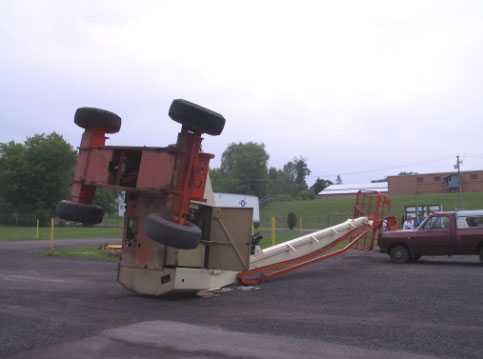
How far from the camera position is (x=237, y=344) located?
6.47 meters

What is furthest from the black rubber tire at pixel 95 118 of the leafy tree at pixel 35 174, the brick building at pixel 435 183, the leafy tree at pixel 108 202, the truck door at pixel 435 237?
the brick building at pixel 435 183

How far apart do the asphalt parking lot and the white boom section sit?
571 mm

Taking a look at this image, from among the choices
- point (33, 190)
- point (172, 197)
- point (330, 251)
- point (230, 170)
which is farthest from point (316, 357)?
point (230, 170)

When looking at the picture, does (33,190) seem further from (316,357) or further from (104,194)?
(316,357)

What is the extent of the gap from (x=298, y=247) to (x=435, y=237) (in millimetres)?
6263

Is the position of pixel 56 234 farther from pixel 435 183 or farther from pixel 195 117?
pixel 435 183

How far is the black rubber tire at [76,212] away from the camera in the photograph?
935cm

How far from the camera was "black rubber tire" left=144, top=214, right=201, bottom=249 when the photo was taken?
7.95 m

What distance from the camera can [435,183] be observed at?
91.1 meters

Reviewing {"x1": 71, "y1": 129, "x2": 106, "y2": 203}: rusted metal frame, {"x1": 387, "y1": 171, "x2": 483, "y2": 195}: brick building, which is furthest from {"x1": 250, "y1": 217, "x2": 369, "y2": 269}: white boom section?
{"x1": 387, "y1": 171, "x2": 483, "y2": 195}: brick building

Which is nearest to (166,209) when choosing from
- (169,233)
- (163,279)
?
(169,233)

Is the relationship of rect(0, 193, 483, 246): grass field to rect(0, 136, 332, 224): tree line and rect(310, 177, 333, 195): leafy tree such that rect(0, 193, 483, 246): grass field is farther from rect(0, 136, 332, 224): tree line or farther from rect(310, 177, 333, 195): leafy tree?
rect(310, 177, 333, 195): leafy tree

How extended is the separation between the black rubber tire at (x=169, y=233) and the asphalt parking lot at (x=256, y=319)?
45.1 inches

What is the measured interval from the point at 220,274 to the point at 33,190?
64.8 metres
